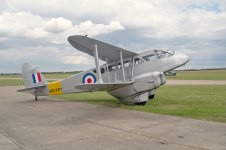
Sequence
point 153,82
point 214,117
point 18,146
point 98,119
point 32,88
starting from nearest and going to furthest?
point 18,146 < point 214,117 < point 98,119 < point 153,82 < point 32,88

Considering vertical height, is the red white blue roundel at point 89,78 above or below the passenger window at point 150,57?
below

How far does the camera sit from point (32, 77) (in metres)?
18.3

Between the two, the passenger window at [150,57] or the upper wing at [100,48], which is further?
the passenger window at [150,57]

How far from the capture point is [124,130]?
8.30 meters

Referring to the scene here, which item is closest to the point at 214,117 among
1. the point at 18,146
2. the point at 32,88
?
the point at 18,146

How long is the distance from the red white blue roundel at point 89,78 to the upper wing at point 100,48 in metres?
1.21

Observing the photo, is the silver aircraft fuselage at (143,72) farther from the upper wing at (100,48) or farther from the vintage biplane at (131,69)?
the upper wing at (100,48)

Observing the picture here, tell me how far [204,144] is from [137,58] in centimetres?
820

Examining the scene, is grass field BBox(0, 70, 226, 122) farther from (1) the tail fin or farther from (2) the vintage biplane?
(1) the tail fin

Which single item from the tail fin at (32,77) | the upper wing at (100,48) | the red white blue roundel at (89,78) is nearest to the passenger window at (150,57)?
the upper wing at (100,48)

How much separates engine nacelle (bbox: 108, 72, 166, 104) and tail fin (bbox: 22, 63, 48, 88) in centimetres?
626

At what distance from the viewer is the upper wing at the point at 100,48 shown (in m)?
11.8

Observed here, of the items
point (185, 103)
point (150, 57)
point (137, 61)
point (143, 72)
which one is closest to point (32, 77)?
point (137, 61)

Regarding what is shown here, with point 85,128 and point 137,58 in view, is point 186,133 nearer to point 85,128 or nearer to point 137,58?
point 85,128
